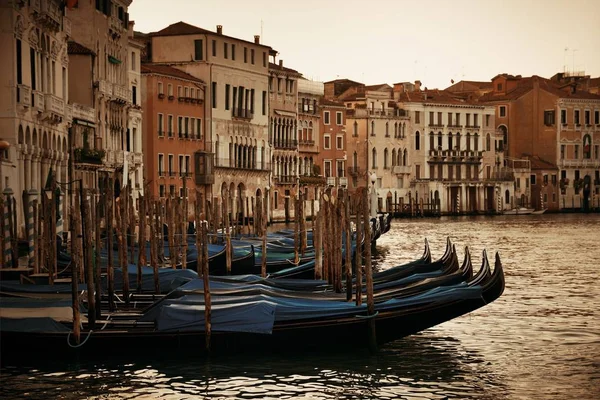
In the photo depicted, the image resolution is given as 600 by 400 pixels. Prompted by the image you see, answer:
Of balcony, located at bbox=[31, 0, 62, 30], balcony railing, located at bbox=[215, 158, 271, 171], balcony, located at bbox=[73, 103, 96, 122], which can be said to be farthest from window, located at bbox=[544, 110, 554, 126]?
balcony, located at bbox=[31, 0, 62, 30]

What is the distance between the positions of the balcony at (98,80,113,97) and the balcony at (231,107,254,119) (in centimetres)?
1316

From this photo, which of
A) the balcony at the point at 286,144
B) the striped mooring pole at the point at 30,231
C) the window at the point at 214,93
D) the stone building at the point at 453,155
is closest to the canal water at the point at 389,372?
the striped mooring pole at the point at 30,231

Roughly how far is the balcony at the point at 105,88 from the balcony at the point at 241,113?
13.2 m

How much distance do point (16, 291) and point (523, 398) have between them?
5515 millimetres

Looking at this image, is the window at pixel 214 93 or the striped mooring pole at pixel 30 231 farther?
the window at pixel 214 93

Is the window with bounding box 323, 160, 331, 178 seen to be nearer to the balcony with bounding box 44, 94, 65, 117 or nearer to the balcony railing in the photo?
the balcony railing

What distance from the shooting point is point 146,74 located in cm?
3803

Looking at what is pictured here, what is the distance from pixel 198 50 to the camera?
4250 cm

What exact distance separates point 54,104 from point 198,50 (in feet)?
63.1

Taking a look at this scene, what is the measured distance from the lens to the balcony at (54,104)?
23.1 m

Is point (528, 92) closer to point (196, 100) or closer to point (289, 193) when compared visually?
point (289, 193)

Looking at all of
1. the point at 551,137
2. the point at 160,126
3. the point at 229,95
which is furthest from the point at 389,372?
the point at 551,137

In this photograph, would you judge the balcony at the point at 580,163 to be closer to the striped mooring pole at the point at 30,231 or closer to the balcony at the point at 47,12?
the balcony at the point at 47,12

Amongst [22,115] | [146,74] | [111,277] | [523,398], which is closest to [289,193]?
[146,74]
